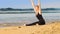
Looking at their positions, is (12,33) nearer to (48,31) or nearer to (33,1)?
(48,31)

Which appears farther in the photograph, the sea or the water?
the water

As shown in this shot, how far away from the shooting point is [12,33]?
737cm

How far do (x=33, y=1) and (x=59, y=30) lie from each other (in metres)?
2.89

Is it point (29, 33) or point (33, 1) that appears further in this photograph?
→ point (33, 1)

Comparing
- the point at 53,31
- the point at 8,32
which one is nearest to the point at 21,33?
the point at 8,32

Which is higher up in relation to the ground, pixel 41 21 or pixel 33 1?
pixel 33 1

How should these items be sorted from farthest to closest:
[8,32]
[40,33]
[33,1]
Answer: [33,1] < [8,32] < [40,33]

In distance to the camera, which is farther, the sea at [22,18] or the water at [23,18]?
the water at [23,18]

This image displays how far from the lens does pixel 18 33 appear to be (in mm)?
7301

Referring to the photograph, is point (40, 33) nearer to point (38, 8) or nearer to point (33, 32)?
point (33, 32)

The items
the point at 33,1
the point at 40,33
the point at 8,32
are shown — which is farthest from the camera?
the point at 33,1

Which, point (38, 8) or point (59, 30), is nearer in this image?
point (59, 30)

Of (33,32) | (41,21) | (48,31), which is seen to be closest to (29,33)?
(33,32)

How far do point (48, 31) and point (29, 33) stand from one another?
2.15 ft
